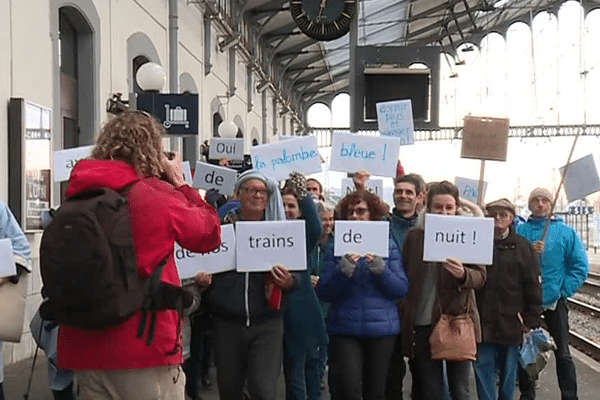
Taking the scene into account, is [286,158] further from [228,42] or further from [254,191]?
[228,42]

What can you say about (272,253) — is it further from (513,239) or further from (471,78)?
(471,78)

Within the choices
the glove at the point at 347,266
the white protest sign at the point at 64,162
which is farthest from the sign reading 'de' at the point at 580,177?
the white protest sign at the point at 64,162

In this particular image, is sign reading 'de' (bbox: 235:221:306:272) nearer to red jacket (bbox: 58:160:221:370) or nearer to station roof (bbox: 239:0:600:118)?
red jacket (bbox: 58:160:221:370)

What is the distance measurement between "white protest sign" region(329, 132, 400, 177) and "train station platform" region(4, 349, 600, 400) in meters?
1.99

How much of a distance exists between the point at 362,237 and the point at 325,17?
30.8ft

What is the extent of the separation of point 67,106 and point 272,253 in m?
7.10

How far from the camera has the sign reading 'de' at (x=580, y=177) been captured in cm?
793

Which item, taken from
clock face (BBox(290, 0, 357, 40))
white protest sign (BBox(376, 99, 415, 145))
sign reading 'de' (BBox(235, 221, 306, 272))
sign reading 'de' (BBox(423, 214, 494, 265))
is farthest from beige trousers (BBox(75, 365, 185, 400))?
clock face (BBox(290, 0, 357, 40))

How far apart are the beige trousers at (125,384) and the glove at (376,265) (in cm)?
218

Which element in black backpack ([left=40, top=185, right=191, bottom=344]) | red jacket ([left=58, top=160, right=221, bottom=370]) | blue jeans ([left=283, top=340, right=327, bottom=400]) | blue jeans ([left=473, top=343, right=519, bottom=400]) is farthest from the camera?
blue jeans ([left=283, top=340, right=327, bottom=400])

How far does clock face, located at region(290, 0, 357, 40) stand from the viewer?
14.1 metres

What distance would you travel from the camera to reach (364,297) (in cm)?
549

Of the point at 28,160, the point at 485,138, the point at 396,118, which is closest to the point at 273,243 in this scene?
the point at 485,138

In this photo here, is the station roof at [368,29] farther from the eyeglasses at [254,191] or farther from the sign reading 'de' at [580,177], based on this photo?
the eyeglasses at [254,191]
